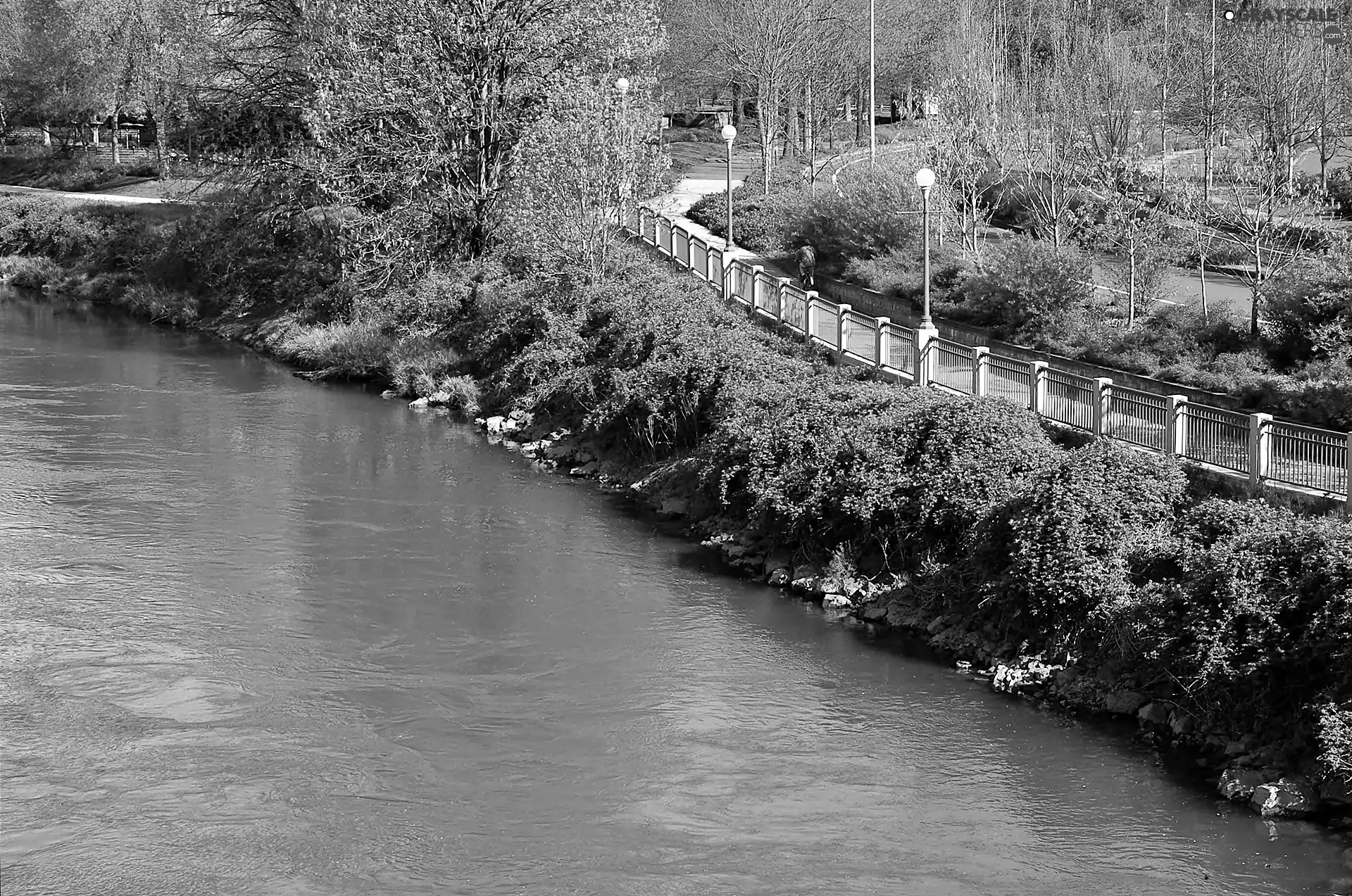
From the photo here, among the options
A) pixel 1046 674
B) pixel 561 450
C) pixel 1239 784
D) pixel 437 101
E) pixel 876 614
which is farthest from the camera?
pixel 437 101

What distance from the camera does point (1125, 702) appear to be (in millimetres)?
18516

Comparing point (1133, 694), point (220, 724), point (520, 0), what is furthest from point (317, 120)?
point (1133, 694)

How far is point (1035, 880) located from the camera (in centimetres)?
1478

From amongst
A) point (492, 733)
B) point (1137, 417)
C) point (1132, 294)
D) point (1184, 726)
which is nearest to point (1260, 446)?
point (1137, 417)

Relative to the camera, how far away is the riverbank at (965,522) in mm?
16984

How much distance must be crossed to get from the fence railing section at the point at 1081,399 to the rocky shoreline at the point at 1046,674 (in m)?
3.65

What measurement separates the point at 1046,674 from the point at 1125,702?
1.20 m

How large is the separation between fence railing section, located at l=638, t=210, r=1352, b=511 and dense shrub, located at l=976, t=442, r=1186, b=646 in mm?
892

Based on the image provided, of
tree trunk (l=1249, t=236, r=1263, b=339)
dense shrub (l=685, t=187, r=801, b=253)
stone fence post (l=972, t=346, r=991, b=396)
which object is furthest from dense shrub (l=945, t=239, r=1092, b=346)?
dense shrub (l=685, t=187, r=801, b=253)

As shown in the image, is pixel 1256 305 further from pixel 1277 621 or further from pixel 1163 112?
pixel 1163 112

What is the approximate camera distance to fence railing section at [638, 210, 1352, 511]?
1967 centimetres

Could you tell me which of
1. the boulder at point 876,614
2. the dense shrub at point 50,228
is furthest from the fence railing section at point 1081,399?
the dense shrub at point 50,228

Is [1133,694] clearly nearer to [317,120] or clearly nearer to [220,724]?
[220,724]

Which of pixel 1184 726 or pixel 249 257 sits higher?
pixel 249 257
